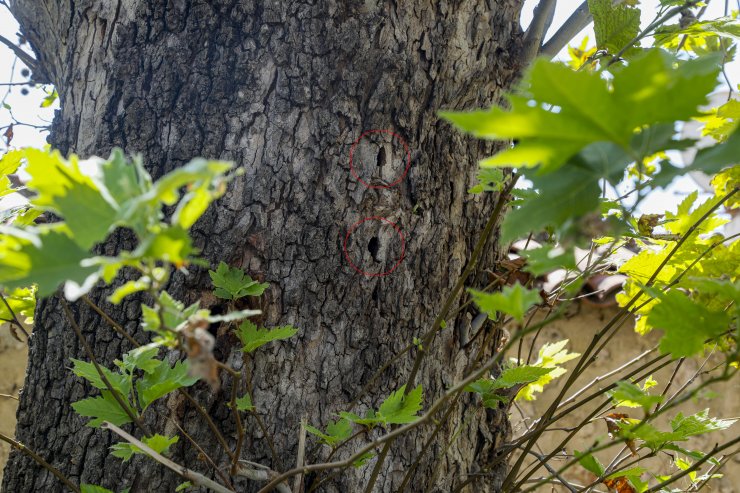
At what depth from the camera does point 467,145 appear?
1.37 meters

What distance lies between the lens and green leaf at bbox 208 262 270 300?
1091 millimetres

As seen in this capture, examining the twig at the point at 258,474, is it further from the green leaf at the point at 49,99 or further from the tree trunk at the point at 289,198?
the green leaf at the point at 49,99

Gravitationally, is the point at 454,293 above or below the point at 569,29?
below

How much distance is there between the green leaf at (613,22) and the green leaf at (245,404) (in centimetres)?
93

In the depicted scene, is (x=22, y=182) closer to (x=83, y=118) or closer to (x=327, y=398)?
(x=83, y=118)

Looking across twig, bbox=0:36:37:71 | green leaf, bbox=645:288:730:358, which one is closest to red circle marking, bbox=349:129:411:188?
green leaf, bbox=645:288:730:358

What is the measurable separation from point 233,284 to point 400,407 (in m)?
0.34

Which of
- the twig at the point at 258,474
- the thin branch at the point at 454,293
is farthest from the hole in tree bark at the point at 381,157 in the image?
the twig at the point at 258,474

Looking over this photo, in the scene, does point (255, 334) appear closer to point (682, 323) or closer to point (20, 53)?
point (682, 323)

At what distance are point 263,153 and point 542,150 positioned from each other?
0.78 metres

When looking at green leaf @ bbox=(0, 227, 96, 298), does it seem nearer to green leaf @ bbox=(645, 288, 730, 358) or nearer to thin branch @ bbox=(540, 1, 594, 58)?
green leaf @ bbox=(645, 288, 730, 358)

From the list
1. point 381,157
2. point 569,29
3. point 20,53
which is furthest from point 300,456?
point 20,53

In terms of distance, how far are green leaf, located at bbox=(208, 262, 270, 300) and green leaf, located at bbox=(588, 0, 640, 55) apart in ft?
2.58

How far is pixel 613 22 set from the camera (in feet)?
4.01
